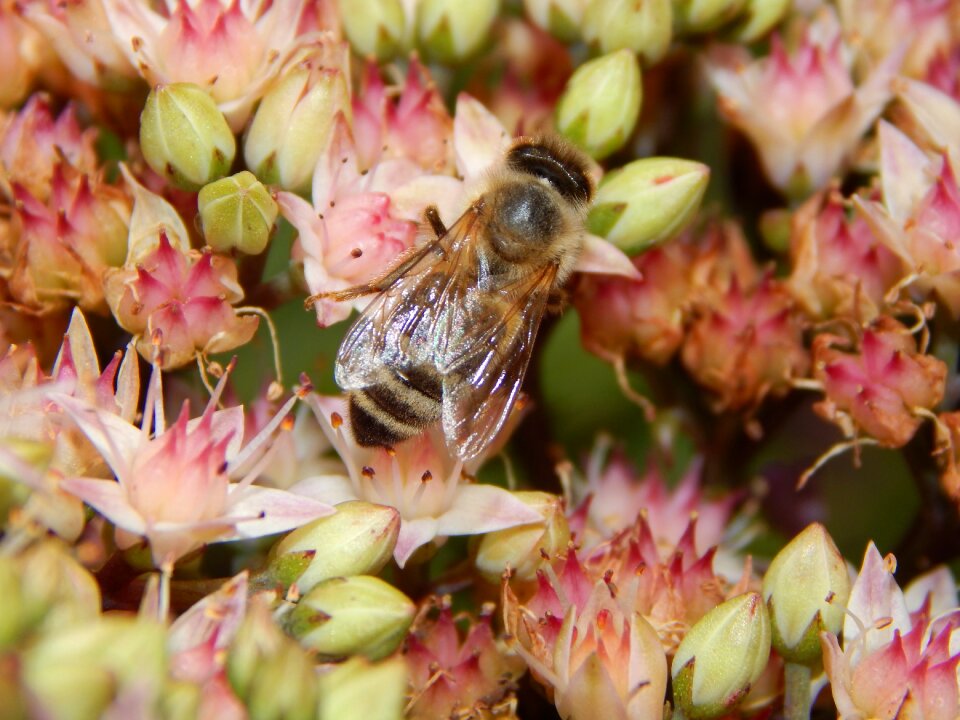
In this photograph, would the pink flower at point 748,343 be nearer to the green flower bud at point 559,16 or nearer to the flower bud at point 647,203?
the flower bud at point 647,203

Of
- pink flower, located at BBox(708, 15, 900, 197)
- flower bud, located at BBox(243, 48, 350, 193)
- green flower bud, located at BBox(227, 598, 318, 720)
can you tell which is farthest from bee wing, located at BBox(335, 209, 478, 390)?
pink flower, located at BBox(708, 15, 900, 197)

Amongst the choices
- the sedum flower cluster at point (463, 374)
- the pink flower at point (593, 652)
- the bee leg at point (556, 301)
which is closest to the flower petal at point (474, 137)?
the sedum flower cluster at point (463, 374)

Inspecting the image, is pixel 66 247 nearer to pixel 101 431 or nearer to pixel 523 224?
pixel 101 431

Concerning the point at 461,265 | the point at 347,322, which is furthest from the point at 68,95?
the point at 461,265

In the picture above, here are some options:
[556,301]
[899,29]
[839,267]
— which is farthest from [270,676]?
[899,29]

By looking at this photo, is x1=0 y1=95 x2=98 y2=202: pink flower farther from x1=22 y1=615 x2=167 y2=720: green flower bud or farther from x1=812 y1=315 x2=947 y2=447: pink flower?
x1=812 y1=315 x2=947 y2=447: pink flower

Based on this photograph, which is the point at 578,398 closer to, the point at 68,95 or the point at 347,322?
the point at 347,322
